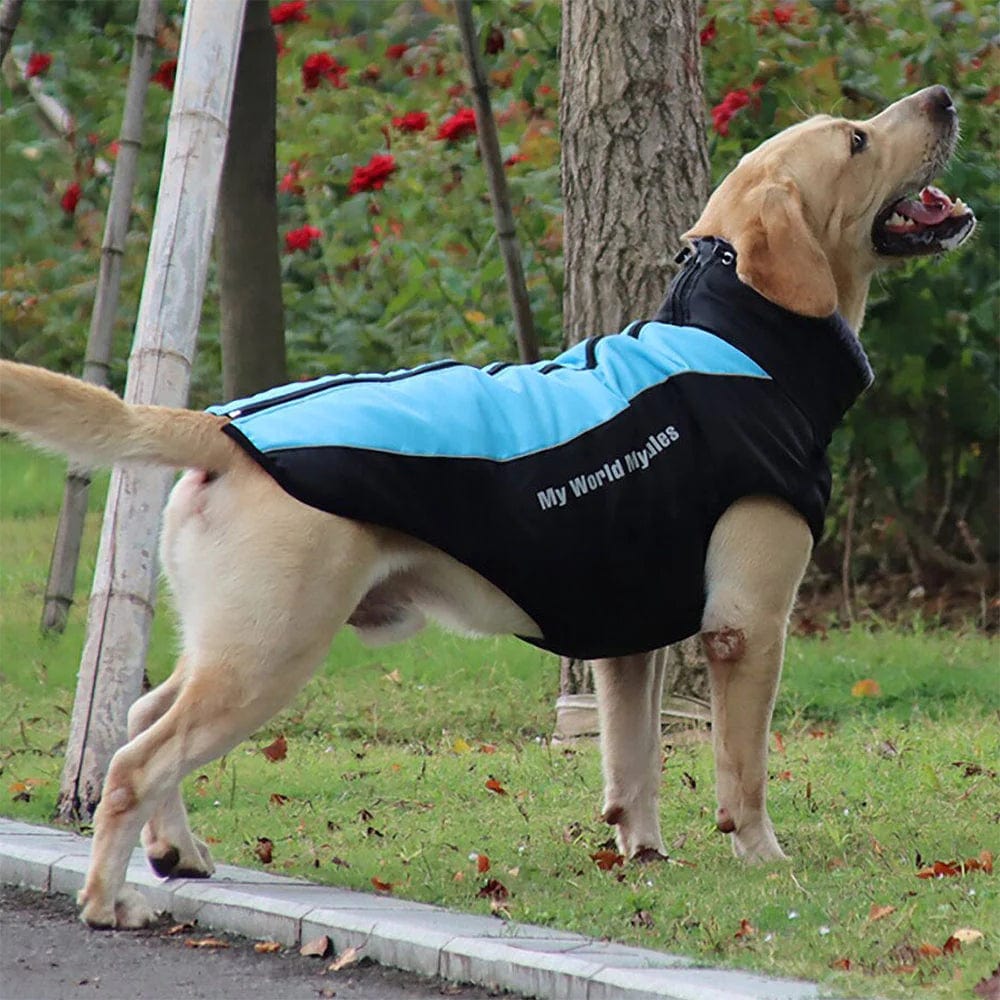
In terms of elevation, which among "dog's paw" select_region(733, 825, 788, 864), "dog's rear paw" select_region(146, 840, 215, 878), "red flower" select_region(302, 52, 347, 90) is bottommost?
"dog's rear paw" select_region(146, 840, 215, 878)

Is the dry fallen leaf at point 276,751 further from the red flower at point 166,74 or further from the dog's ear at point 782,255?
the red flower at point 166,74

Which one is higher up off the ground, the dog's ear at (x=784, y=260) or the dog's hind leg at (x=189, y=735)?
the dog's ear at (x=784, y=260)

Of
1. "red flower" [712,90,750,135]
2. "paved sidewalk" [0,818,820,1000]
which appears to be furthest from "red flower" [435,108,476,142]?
"paved sidewalk" [0,818,820,1000]

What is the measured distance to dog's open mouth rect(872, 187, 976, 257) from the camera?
209 inches

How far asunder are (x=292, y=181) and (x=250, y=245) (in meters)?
1.74

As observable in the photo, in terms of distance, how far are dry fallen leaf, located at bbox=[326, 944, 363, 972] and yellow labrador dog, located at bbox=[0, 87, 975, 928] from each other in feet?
1.82

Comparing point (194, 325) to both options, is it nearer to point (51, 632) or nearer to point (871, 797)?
point (871, 797)

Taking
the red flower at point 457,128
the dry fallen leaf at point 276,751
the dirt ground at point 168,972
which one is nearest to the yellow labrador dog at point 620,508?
the dirt ground at point 168,972

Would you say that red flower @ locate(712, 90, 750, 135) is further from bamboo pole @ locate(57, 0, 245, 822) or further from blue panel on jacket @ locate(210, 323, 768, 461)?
blue panel on jacket @ locate(210, 323, 768, 461)

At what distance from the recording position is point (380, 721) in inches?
306

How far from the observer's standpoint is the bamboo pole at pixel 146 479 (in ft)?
18.9

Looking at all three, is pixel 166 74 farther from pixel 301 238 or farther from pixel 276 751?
pixel 276 751

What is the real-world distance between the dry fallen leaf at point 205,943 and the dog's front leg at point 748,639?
1373 millimetres

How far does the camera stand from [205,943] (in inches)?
174
